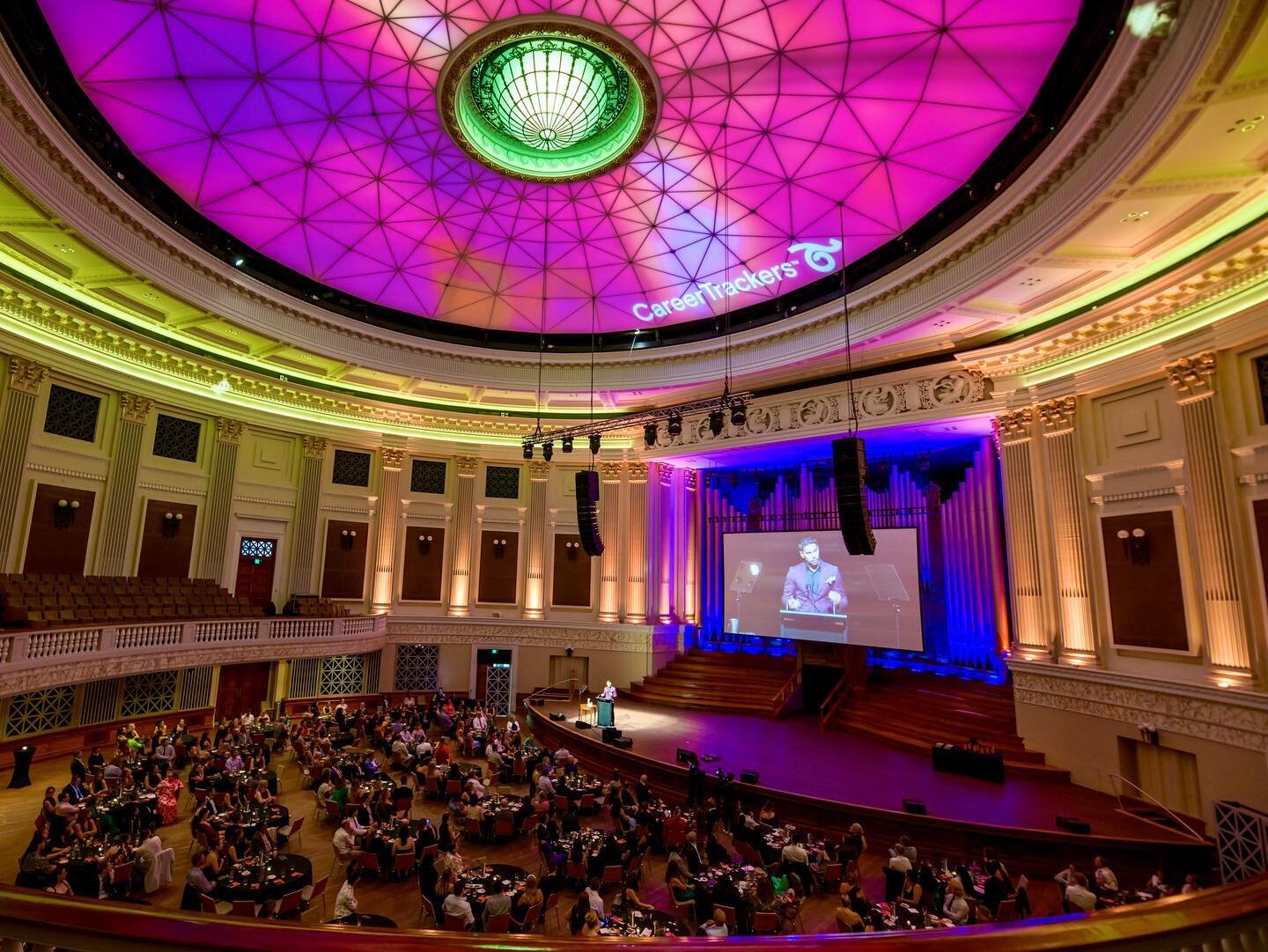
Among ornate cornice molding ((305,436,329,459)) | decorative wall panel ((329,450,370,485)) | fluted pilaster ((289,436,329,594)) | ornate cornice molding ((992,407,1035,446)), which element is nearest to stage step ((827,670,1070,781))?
ornate cornice molding ((992,407,1035,446))

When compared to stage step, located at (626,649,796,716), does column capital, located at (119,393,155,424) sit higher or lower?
higher

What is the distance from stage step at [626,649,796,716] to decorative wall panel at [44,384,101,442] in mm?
15104

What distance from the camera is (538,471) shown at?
22016 millimetres

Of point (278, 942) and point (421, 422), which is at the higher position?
point (421, 422)

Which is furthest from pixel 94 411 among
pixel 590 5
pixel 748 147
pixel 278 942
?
pixel 278 942

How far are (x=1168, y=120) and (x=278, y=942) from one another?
1077 centimetres

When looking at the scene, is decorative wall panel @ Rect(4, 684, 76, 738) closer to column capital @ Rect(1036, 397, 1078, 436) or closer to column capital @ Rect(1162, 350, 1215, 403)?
column capital @ Rect(1036, 397, 1078, 436)

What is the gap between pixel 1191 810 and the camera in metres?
10.9

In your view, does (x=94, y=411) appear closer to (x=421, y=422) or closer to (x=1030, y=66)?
(x=421, y=422)

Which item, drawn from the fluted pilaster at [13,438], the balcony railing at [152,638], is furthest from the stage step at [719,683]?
the fluted pilaster at [13,438]

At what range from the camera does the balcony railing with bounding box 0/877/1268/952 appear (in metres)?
1.65

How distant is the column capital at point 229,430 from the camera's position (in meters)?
17.8

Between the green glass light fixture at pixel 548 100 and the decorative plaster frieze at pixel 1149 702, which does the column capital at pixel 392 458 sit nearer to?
the green glass light fixture at pixel 548 100

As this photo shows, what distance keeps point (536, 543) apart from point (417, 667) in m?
5.13
